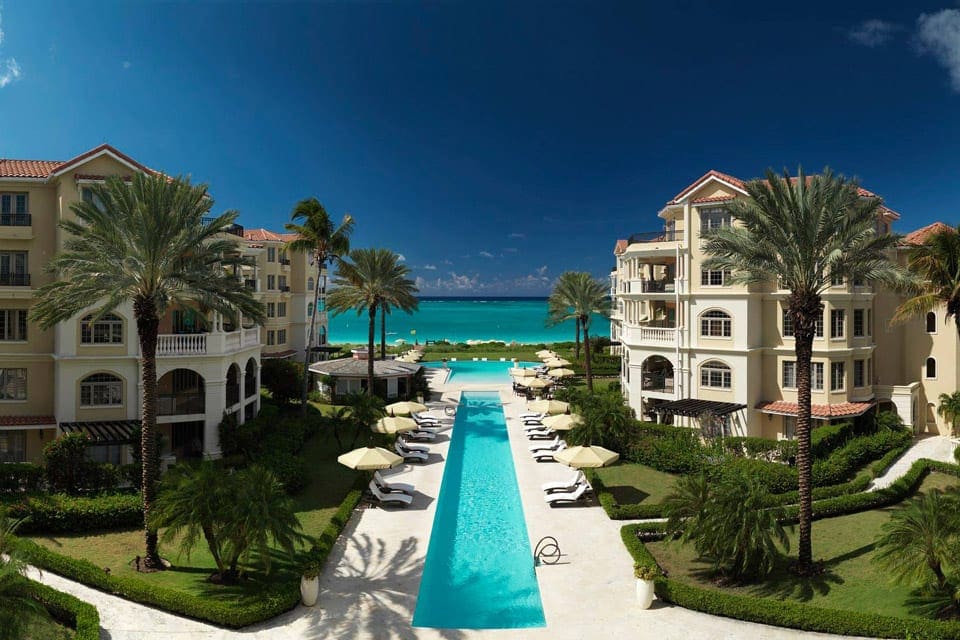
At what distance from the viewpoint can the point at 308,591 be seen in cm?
1427

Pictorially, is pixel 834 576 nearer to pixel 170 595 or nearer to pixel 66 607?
pixel 170 595

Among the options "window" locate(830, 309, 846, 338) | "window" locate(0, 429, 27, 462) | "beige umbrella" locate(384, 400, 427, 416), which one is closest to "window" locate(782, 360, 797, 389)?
"window" locate(830, 309, 846, 338)

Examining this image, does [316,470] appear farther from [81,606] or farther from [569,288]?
[569,288]

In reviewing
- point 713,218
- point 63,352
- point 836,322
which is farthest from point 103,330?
point 836,322

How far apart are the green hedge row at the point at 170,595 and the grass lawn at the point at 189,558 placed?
1.94 ft

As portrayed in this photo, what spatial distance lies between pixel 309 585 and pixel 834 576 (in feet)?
48.0

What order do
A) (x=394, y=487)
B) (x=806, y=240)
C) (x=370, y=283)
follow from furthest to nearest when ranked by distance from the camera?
(x=370, y=283) → (x=394, y=487) → (x=806, y=240)

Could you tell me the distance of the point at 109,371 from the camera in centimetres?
2567

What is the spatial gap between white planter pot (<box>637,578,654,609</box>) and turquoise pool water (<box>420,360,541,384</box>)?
40197 millimetres

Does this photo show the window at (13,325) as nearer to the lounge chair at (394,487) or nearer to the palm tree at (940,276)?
the lounge chair at (394,487)

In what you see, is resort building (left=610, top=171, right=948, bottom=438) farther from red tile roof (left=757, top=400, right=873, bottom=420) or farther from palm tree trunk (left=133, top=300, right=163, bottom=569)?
palm tree trunk (left=133, top=300, right=163, bottom=569)

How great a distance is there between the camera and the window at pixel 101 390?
25656 mm

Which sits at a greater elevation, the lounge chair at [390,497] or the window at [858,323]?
the window at [858,323]

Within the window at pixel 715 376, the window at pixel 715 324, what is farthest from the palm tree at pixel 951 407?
the window at pixel 715 324
